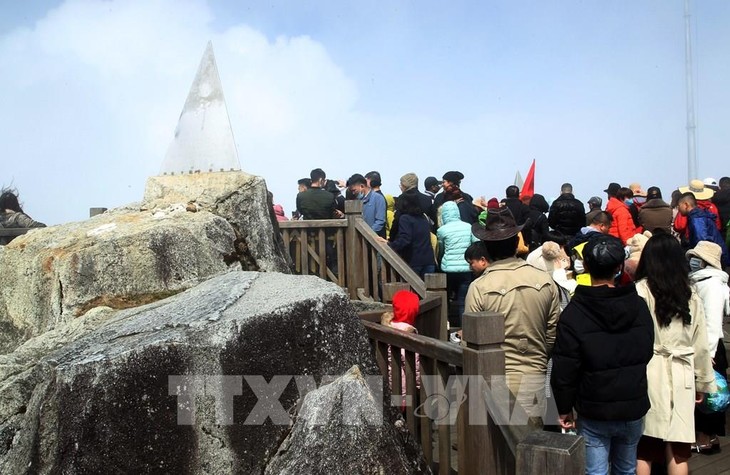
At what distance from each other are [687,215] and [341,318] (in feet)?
20.7

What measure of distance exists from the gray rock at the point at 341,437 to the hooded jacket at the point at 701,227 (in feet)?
19.8

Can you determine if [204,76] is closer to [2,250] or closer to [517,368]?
[2,250]

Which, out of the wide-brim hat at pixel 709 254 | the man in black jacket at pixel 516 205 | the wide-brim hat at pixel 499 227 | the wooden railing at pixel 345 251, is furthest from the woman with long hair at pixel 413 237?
the wide-brim hat at pixel 499 227

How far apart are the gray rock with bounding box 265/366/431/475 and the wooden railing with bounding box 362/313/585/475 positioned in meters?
0.39

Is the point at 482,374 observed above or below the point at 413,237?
below

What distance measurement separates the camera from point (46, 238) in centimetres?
510

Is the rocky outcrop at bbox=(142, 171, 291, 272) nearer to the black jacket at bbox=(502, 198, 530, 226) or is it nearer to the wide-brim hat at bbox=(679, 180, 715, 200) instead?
the black jacket at bbox=(502, 198, 530, 226)

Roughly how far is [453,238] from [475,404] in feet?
15.3

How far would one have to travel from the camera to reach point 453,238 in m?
8.03

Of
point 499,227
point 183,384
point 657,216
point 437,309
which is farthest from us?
point 657,216

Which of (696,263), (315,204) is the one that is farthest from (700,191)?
(315,204)

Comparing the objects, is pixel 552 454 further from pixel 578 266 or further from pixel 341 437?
pixel 578 266

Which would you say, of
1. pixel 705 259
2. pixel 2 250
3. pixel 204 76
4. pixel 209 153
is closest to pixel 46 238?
pixel 2 250

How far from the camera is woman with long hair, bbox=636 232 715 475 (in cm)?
389
